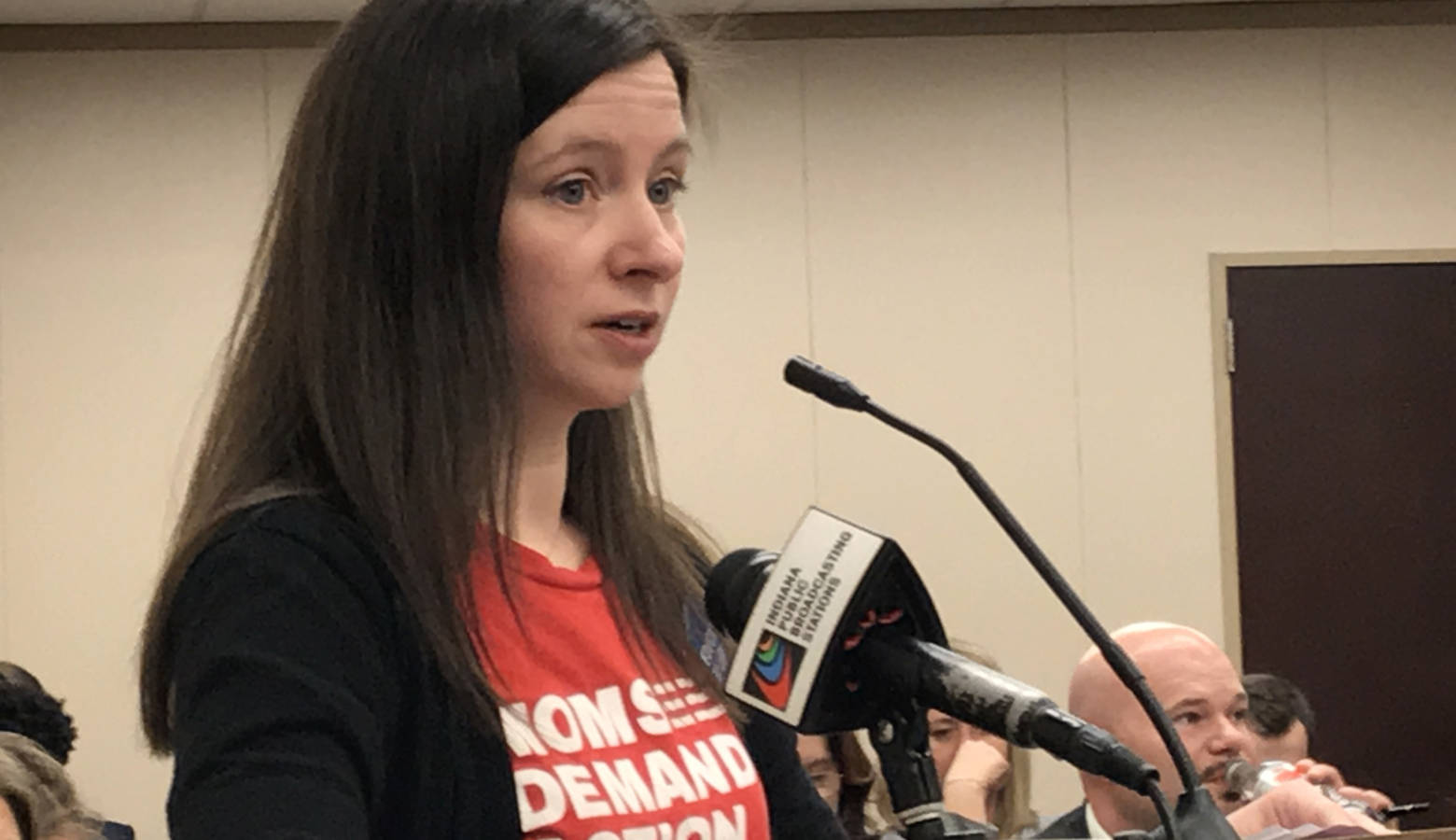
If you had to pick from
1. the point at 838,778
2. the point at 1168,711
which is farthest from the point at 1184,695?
the point at 838,778

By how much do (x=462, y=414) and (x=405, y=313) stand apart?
2.5 inches

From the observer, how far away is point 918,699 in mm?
896

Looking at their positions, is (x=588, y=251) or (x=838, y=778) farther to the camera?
(x=838, y=778)

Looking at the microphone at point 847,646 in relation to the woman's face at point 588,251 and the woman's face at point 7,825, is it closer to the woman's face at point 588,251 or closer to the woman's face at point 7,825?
the woman's face at point 588,251

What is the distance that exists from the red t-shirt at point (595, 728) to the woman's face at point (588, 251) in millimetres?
117

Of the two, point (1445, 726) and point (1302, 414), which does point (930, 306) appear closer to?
point (1302, 414)

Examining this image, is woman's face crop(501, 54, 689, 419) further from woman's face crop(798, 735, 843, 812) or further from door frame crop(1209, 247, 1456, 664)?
door frame crop(1209, 247, 1456, 664)

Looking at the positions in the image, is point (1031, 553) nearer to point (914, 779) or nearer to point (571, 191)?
point (914, 779)

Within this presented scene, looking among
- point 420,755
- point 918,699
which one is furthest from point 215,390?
point 918,699

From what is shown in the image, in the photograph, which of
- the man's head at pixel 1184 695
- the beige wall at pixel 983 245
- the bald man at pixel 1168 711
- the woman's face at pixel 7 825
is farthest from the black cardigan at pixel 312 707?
the beige wall at pixel 983 245

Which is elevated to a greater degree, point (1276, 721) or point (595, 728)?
point (595, 728)

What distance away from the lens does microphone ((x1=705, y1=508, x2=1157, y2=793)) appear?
89 cm

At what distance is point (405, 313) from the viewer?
1.05 meters

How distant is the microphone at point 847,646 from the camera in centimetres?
89
